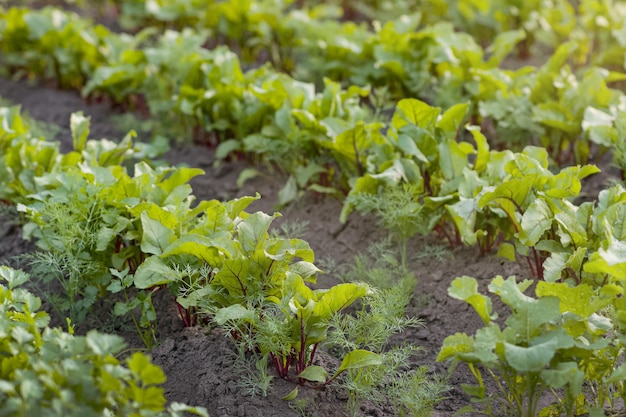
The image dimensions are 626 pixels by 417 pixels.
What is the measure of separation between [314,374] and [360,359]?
20cm

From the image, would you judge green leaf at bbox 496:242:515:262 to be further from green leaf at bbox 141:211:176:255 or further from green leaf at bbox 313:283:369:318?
green leaf at bbox 141:211:176:255

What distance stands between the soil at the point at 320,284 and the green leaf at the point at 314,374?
0.07 m

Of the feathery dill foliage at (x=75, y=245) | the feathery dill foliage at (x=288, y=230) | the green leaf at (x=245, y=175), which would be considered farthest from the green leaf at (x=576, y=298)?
the green leaf at (x=245, y=175)

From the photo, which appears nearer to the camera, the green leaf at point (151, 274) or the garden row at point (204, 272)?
the garden row at point (204, 272)

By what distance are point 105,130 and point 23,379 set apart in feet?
11.2

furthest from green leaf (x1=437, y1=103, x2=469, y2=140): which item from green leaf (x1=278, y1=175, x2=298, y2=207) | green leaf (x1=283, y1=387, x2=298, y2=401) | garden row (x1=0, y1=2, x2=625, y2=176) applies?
green leaf (x1=283, y1=387, x2=298, y2=401)

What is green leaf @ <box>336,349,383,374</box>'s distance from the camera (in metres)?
2.73

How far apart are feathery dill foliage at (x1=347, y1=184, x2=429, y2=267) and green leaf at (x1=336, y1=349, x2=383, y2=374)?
892mm

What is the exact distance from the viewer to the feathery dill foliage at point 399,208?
3551mm

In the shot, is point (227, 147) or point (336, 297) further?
point (227, 147)

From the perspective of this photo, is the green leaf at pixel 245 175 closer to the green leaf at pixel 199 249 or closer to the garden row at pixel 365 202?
the garden row at pixel 365 202

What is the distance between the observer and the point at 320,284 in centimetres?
370

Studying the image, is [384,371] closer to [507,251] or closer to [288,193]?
[507,251]

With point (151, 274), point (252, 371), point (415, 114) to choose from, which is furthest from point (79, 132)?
point (252, 371)
